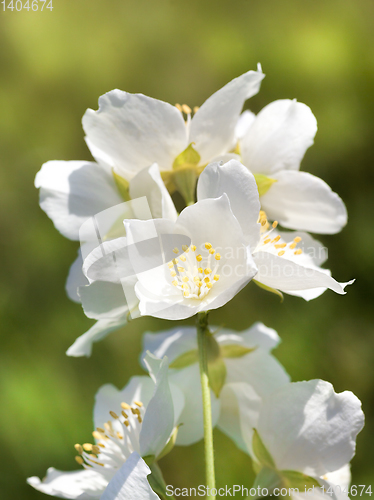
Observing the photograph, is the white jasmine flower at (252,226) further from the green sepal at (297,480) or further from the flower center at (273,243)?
the green sepal at (297,480)

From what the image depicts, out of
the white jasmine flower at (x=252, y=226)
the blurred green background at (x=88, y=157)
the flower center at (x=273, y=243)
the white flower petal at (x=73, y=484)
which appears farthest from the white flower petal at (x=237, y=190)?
the blurred green background at (x=88, y=157)

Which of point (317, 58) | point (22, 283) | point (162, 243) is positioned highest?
point (162, 243)

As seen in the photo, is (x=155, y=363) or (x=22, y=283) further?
(x=22, y=283)

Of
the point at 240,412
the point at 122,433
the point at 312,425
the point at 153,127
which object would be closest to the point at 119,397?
the point at 122,433

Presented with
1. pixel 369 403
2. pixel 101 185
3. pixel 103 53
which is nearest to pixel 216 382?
pixel 101 185

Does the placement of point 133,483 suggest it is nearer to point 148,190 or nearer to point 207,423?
point 207,423

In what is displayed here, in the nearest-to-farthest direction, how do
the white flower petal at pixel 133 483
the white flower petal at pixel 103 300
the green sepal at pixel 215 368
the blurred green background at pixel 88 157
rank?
the white flower petal at pixel 133 483 → the white flower petal at pixel 103 300 → the green sepal at pixel 215 368 → the blurred green background at pixel 88 157

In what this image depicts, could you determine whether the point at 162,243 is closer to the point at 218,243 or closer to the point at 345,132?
the point at 218,243
